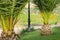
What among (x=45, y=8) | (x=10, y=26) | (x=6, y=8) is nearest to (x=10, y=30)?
(x=10, y=26)

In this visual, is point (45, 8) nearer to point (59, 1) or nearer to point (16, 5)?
point (59, 1)

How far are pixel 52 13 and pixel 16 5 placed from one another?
4434 millimetres

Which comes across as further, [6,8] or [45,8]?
[45,8]

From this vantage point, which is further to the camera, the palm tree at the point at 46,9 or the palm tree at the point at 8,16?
the palm tree at the point at 46,9

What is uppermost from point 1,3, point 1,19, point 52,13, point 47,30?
point 1,3

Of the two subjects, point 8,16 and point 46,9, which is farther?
point 46,9

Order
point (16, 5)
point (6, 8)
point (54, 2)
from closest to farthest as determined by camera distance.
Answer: point (6, 8) < point (16, 5) < point (54, 2)

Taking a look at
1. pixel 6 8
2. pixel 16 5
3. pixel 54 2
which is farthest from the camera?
pixel 54 2

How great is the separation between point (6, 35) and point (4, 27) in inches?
6.9

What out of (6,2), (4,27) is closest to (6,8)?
(6,2)

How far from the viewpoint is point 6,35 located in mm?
4695

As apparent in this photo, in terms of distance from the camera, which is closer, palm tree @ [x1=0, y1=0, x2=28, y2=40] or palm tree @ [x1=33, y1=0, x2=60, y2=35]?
palm tree @ [x1=0, y1=0, x2=28, y2=40]

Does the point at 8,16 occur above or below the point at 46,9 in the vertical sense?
above

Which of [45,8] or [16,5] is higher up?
[16,5]
